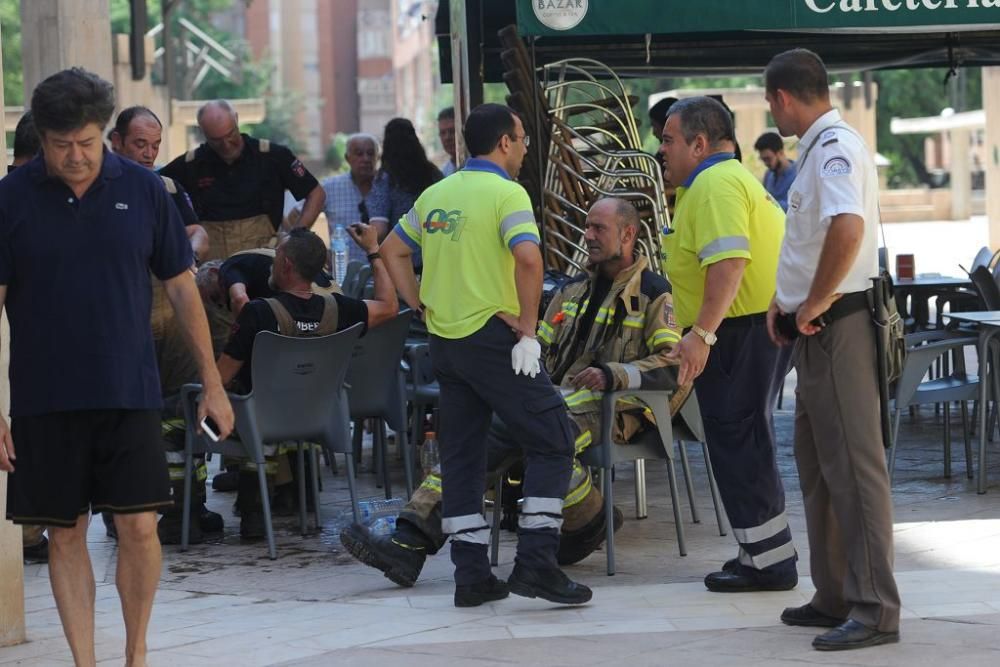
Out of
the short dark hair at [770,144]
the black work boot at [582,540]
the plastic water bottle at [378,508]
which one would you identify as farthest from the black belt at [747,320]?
the short dark hair at [770,144]

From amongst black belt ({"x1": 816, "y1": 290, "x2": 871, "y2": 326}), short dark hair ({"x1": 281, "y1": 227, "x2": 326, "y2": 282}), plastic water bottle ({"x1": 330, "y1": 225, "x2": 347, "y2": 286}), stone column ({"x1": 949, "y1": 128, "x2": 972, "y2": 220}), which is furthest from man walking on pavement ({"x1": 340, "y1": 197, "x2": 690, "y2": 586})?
stone column ({"x1": 949, "y1": 128, "x2": 972, "y2": 220})

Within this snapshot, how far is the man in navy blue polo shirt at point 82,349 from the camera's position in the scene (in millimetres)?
4777

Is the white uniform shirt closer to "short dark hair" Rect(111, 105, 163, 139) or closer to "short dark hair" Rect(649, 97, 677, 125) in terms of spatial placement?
"short dark hair" Rect(649, 97, 677, 125)

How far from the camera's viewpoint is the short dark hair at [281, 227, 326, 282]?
24.5 ft

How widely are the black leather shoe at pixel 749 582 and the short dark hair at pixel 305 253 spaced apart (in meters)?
2.31

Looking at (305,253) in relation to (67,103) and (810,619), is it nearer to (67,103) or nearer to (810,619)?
(67,103)

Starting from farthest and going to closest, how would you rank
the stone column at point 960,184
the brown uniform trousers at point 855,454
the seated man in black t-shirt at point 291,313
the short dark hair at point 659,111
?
1. the stone column at point 960,184
2. the short dark hair at point 659,111
3. the seated man in black t-shirt at point 291,313
4. the brown uniform trousers at point 855,454

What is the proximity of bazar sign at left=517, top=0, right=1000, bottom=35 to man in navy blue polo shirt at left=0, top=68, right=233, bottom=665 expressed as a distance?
3.80m

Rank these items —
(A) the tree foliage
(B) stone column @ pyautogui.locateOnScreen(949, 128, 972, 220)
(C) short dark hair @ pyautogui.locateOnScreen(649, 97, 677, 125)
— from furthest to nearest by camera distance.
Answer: (A) the tree foliage, (B) stone column @ pyautogui.locateOnScreen(949, 128, 972, 220), (C) short dark hair @ pyautogui.locateOnScreen(649, 97, 677, 125)

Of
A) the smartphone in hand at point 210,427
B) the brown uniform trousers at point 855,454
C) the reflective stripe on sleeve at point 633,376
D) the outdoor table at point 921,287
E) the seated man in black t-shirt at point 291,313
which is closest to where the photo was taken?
Answer: the smartphone in hand at point 210,427

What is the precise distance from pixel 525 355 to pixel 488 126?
0.83 m

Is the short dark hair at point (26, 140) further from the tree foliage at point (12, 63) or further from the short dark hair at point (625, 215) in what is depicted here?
the tree foliage at point (12, 63)

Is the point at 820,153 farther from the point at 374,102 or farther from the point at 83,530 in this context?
the point at 374,102

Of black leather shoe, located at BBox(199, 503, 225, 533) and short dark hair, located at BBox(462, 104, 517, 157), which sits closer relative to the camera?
short dark hair, located at BBox(462, 104, 517, 157)
